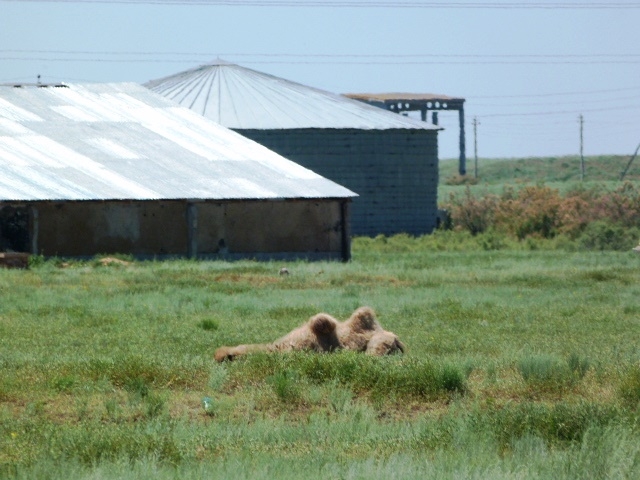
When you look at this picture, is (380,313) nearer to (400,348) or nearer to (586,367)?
(400,348)

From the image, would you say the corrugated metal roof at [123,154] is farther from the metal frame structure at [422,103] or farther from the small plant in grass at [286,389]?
the metal frame structure at [422,103]

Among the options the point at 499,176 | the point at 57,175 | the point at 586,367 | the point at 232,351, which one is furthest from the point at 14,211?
the point at 499,176

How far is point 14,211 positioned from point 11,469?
24590 millimetres

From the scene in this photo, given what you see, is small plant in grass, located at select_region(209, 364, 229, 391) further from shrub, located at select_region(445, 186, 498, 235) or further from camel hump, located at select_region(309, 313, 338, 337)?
shrub, located at select_region(445, 186, 498, 235)

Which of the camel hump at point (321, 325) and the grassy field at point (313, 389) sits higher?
the camel hump at point (321, 325)

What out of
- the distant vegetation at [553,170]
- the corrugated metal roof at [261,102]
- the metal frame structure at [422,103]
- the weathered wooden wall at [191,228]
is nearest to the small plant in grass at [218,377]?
the weathered wooden wall at [191,228]

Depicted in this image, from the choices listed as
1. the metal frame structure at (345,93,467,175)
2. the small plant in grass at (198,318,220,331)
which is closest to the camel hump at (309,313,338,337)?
the small plant in grass at (198,318,220,331)

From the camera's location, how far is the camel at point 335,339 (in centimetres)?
1341

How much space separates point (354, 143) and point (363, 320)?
3491 cm

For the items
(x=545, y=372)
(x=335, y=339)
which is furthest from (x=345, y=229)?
(x=545, y=372)

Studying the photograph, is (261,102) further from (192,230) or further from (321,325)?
(321,325)

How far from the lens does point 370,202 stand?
48812mm

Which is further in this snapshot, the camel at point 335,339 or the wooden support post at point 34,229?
the wooden support post at point 34,229

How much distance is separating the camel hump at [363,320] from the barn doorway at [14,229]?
19402 mm
